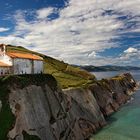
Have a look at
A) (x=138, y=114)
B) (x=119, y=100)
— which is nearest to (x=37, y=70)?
(x=138, y=114)

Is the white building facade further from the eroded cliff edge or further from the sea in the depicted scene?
the sea

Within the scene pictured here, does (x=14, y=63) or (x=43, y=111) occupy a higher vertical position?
(x=14, y=63)

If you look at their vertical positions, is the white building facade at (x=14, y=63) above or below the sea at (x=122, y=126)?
above

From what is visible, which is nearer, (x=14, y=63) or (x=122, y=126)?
(x=14, y=63)

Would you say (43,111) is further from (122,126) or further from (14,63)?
(122,126)

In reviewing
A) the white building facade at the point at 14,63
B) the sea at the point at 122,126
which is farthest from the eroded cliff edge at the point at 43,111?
the white building facade at the point at 14,63

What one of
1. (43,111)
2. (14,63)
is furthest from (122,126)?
(14,63)

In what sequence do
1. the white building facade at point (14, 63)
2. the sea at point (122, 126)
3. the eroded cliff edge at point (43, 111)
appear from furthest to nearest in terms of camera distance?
1. the sea at point (122, 126)
2. the white building facade at point (14, 63)
3. the eroded cliff edge at point (43, 111)

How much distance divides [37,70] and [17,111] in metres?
27.0

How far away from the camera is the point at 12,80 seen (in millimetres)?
62125

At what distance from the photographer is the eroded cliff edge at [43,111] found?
2306 inches

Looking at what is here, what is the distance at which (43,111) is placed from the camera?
221 feet

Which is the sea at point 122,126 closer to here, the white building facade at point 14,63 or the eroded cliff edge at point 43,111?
the eroded cliff edge at point 43,111

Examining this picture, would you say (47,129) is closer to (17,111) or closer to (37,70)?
(17,111)
